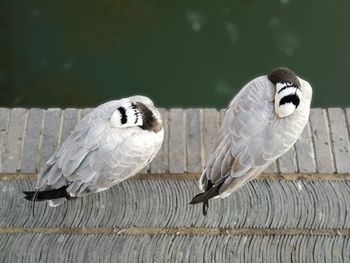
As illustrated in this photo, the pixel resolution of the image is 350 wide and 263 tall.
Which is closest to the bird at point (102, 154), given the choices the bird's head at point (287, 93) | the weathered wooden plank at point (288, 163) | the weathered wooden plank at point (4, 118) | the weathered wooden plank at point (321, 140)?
the weathered wooden plank at point (4, 118)

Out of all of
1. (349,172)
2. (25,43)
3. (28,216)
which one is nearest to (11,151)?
(28,216)

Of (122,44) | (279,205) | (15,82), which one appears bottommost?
(279,205)

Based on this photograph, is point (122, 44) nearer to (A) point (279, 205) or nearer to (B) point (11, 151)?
(B) point (11, 151)

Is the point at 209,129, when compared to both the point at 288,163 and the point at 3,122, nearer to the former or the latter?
the point at 288,163

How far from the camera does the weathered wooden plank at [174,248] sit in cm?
369

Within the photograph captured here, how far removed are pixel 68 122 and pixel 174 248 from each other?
50.1 inches

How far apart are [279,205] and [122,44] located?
272 cm

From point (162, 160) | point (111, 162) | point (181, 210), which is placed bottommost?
point (181, 210)

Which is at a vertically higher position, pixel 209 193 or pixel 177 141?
pixel 177 141

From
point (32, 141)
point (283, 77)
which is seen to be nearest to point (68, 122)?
point (32, 141)

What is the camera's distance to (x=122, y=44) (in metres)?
5.71

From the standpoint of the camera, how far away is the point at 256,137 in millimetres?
3461

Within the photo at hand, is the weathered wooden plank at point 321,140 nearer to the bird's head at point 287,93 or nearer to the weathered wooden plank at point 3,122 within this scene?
the bird's head at point 287,93

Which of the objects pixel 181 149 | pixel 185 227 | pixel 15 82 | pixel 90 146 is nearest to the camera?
pixel 90 146
